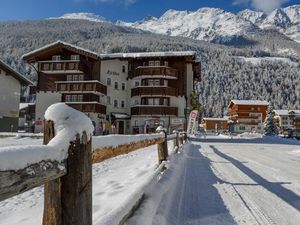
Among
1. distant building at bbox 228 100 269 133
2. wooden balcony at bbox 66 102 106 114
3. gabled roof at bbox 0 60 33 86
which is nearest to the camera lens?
gabled roof at bbox 0 60 33 86

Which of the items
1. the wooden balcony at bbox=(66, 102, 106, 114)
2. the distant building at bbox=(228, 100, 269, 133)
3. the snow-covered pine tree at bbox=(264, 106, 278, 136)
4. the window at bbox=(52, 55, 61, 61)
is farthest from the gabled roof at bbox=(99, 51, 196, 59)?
the distant building at bbox=(228, 100, 269, 133)

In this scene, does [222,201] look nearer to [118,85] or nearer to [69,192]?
[69,192]

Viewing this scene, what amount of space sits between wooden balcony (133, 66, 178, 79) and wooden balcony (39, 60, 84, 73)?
24.0ft

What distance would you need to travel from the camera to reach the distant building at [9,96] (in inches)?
1547

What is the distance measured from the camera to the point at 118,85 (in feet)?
164

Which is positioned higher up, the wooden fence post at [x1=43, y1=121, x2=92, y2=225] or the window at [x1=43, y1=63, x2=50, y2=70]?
the window at [x1=43, y1=63, x2=50, y2=70]

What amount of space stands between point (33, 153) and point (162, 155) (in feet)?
26.8

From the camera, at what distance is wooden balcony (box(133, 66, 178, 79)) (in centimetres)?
4766

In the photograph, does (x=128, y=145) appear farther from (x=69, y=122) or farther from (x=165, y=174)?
(x=165, y=174)

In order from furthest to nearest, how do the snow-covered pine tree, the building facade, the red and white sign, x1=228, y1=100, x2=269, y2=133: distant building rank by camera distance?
x1=228, y1=100, x2=269, y2=133: distant building < the snow-covered pine tree < the building facade < the red and white sign

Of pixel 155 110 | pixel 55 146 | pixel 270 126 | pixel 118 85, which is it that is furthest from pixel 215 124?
pixel 55 146

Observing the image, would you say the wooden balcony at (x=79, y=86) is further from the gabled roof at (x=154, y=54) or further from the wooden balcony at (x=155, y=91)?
the wooden balcony at (x=155, y=91)

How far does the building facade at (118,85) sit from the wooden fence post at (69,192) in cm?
4174

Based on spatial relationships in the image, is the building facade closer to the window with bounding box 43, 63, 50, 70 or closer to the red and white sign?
the window with bounding box 43, 63, 50, 70
